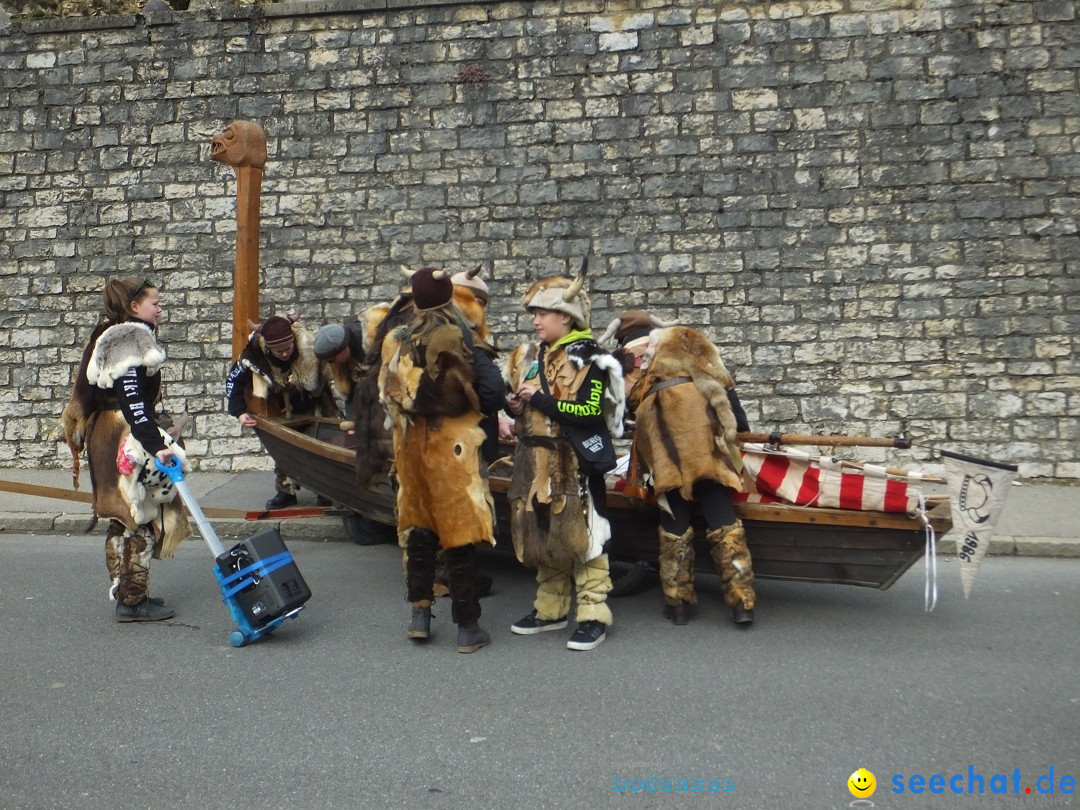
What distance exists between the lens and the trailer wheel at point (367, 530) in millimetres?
7281

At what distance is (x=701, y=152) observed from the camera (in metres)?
9.87

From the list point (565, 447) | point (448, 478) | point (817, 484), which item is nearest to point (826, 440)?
point (817, 484)

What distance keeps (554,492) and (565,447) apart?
24 centimetres

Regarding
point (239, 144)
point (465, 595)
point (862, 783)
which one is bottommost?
point (862, 783)

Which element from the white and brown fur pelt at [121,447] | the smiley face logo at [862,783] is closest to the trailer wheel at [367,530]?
the white and brown fur pelt at [121,447]

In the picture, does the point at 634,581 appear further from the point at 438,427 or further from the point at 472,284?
the point at 472,284

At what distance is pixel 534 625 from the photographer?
5.17 metres

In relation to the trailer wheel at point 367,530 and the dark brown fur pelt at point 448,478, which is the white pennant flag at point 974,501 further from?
the trailer wheel at point 367,530

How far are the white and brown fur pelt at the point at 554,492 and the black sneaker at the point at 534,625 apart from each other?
41cm

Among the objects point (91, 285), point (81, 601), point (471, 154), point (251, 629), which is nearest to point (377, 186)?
point (471, 154)

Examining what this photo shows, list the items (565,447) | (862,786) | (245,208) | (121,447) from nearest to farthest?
1. (862,786)
2. (565,447)
3. (121,447)
4. (245,208)

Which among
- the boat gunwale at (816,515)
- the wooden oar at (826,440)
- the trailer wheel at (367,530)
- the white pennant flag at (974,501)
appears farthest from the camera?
the trailer wheel at (367,530)

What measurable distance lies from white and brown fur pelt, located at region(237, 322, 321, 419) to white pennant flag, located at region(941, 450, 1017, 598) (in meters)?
4.67

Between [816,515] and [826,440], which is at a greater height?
[826,440]
